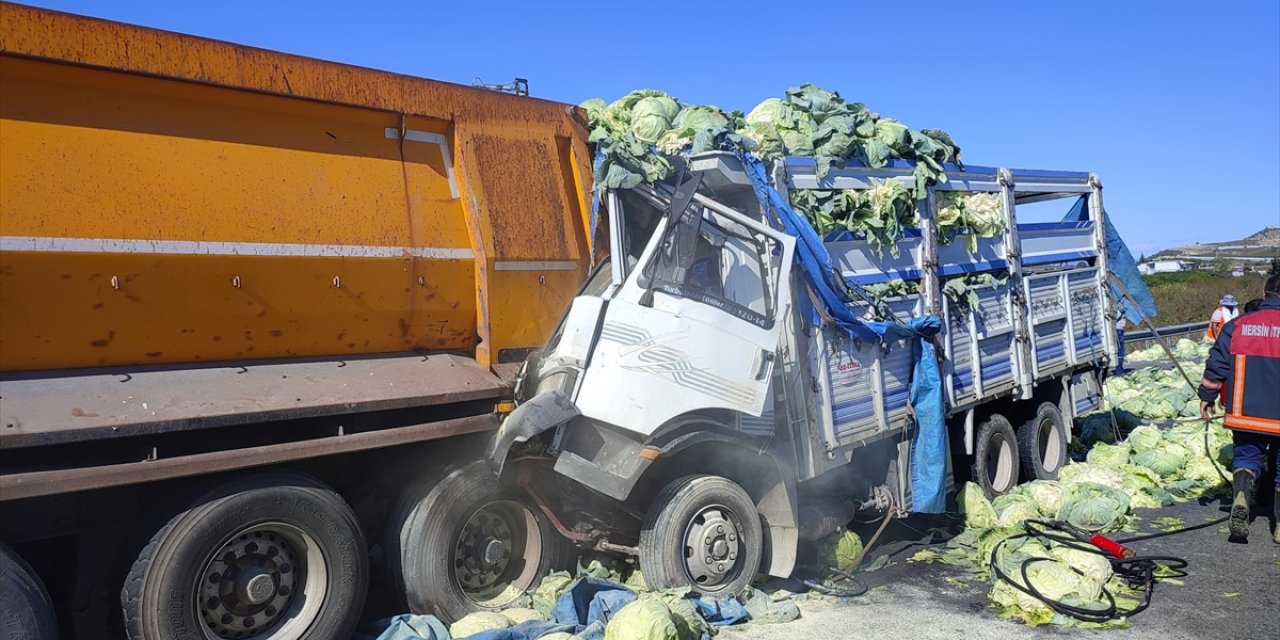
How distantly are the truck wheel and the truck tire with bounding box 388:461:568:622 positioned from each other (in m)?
4.30

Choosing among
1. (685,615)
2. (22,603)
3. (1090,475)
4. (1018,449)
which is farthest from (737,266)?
(1090,475)

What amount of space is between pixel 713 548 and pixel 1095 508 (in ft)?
12.4

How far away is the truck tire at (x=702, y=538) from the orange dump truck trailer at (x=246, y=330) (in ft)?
2.10

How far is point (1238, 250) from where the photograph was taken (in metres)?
43.9

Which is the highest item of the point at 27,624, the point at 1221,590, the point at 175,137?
the point at 175,137

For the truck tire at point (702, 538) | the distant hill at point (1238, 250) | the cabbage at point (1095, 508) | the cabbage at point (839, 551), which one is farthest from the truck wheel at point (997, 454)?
the distant hill at point (1238, 250)

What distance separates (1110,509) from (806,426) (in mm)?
3152

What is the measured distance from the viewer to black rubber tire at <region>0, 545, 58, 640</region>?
3.37 meters

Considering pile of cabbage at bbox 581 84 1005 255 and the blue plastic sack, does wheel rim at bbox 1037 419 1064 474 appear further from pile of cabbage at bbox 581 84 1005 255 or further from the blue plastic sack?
the blue plastic sack

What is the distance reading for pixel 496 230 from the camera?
16.8 feet

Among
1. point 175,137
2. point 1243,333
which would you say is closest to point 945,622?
point 1243,333

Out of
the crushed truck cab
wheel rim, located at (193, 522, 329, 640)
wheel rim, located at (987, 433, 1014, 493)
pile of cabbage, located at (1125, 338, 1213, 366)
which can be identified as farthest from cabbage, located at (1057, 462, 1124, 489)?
pile of cabbage, located at (1125, 338, 1213, 366)

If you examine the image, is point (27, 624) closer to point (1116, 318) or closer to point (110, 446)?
point (110, 446)

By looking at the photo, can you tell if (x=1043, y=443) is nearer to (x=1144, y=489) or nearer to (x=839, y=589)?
(x=1144, y=489)
